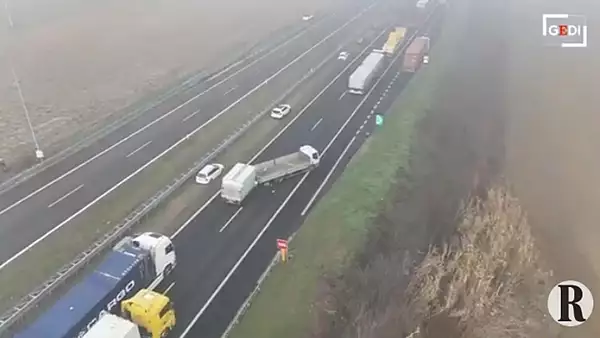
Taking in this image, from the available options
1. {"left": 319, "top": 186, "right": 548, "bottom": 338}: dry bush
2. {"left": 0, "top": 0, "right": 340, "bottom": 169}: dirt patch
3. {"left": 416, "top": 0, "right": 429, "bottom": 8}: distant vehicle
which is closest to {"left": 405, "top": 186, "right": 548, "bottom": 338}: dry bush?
{"left": 319, "top": 186, "right": 548, "bottom": 338}: dry bush

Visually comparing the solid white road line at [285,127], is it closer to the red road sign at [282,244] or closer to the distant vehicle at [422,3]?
the red road sign at [282,244]

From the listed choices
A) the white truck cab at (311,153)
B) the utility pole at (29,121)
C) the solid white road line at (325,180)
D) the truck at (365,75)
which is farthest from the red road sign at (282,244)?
the truck at (365,75)

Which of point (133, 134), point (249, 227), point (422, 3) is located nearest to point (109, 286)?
point (249, 227)

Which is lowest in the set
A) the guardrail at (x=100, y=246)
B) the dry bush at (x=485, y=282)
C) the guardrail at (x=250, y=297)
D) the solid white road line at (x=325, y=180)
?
the dry bush at (x=485, y=282)

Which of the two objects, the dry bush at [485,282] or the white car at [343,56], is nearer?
the dry bush at [485,282]

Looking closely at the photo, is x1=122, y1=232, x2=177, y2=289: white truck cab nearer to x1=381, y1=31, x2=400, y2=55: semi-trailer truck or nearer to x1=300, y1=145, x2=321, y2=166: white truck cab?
x1=300, y1=145, x2=321, y2=166: white truck cab

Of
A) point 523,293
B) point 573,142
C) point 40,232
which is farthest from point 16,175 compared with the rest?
point 573,142
